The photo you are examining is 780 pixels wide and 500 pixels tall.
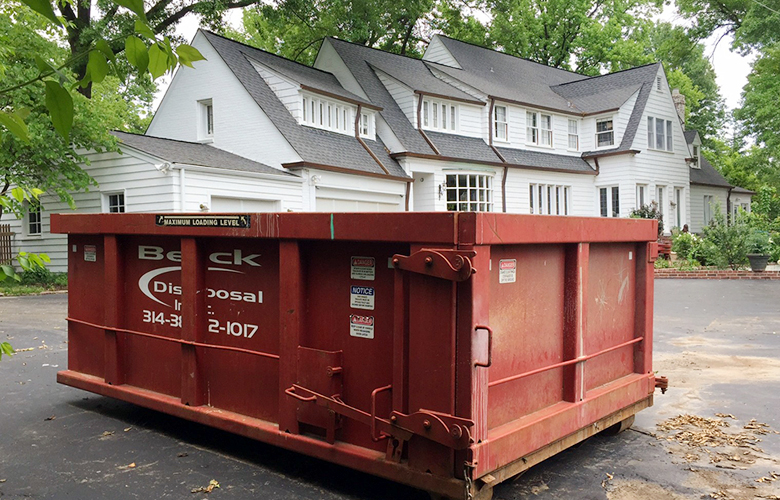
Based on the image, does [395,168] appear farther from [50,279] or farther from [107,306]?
[107,306]

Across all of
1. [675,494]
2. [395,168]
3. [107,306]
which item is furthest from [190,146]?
[675,494]

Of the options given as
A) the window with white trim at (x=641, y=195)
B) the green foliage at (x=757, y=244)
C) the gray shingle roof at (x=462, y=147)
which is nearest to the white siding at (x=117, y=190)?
the gray shingle roof at (x=462, y=147)

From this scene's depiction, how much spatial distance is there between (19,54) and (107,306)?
1572 cm

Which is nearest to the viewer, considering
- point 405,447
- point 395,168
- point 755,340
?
point 405,447

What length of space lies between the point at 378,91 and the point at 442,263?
24869 mm

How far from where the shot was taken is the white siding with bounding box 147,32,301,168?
827 inches

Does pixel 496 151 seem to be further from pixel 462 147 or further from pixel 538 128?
pixel 538 128

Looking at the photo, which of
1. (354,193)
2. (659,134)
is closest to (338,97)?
(354,193)

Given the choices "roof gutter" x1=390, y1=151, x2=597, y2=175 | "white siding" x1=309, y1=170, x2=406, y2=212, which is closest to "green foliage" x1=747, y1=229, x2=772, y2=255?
"roof gutter" x1=390, y1=151, x2=597, y2=175

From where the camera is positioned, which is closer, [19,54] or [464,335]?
[464,335]

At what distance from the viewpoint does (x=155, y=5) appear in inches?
1037

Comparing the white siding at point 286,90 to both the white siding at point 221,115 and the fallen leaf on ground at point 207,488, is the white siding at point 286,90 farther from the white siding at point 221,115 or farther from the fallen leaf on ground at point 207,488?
the fallen leaf on ground at point 207,488

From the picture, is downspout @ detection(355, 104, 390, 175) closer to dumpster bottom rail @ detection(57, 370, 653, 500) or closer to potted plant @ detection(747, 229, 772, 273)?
potted plant @ detection(747, 229, 772, 273)

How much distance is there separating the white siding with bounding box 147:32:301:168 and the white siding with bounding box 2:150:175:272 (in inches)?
163
